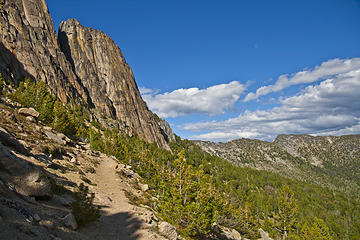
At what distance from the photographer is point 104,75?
129375 mm

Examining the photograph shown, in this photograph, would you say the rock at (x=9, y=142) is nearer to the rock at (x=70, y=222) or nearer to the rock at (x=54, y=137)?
the rock at (x=70, y=222)

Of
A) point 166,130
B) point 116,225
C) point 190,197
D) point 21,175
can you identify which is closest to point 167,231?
point 116,225

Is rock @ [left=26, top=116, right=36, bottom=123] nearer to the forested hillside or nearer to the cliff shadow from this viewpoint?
the forested hillside

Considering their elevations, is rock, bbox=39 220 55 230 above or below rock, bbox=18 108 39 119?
below

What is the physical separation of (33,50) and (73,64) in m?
36.4

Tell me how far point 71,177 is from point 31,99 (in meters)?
37.9

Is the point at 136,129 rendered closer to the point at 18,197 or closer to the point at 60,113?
the point at 60,113

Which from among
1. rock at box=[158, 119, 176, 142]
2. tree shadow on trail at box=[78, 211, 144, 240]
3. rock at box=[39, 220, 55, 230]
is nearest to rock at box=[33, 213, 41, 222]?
rock at box=[39, 220, 55, 230]

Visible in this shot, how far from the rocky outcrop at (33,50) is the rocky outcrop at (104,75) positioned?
1441 centimetres

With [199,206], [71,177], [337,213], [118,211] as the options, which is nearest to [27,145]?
[71,177]

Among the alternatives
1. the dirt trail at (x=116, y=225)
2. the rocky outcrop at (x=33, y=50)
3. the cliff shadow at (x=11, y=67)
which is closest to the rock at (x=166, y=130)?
the rocky outcrop at (x=33, y=50)

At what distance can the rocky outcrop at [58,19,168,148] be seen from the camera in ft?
399

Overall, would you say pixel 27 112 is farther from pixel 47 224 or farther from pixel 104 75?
pixel 104 75

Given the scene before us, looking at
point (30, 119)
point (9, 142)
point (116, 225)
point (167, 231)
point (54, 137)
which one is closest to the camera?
point (116, 225)
